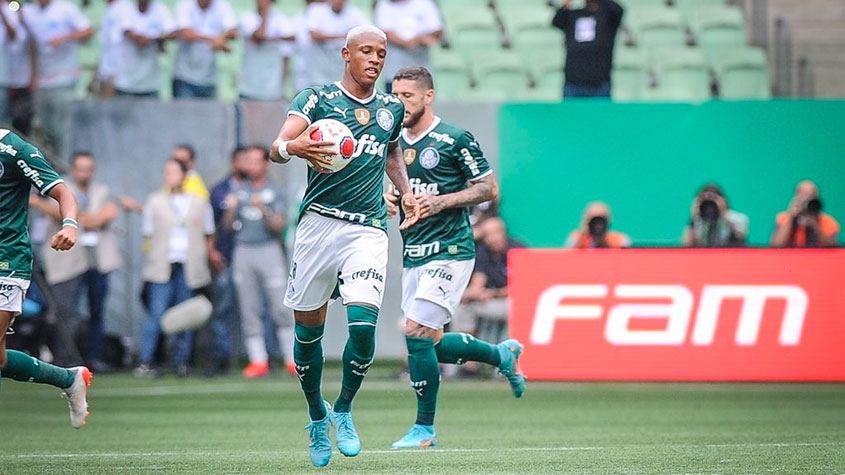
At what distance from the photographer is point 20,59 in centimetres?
1741

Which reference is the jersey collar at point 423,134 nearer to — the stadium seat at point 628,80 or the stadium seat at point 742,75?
the stadium seat at point 628,80

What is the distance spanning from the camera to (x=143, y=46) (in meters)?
17.4

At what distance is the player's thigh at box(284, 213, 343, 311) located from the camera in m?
8.13

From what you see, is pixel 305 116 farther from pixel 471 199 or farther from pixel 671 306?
pixel 671 306

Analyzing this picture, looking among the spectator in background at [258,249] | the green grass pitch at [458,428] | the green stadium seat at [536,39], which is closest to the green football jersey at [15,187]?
the green grass pitch at [458,428]

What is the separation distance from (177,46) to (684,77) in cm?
721

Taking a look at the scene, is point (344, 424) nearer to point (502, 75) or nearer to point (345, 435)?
point (345, 435)

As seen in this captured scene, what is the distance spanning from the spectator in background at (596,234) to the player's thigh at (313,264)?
24.3ft

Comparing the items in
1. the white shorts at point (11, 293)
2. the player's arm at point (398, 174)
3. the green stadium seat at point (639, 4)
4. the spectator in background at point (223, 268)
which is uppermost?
the green stadium seat at point (639, 4)

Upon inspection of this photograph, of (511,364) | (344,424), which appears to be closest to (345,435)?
(344,424)

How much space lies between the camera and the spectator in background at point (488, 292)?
16.0m

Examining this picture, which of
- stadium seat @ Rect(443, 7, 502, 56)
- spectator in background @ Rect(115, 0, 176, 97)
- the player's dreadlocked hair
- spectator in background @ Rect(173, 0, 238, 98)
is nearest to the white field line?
the player's dreadlocked hair

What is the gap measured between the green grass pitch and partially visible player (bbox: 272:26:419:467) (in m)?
0.48

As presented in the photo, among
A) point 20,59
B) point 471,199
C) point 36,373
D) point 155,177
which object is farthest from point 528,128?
point 36,373
